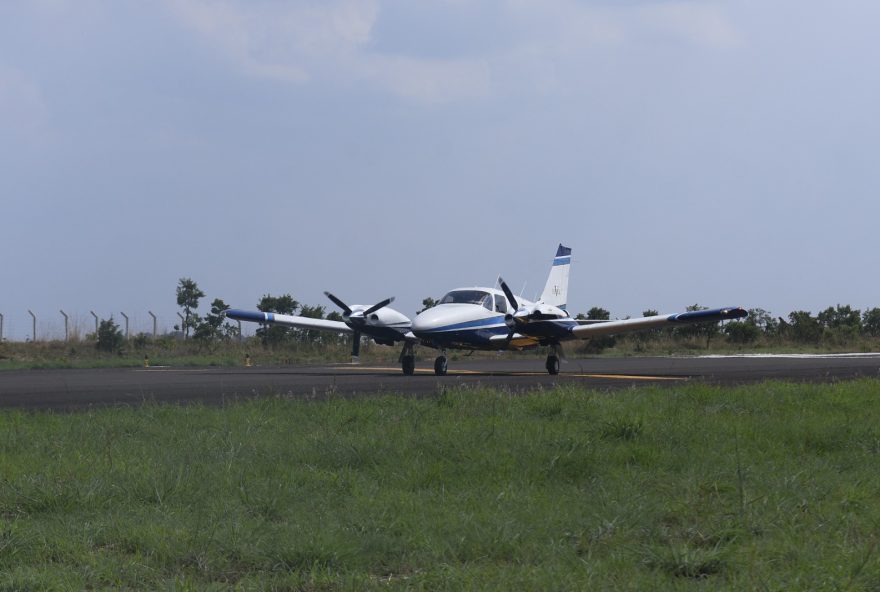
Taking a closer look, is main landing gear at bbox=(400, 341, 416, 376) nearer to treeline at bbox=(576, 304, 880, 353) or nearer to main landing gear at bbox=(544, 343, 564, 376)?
main landing gear at bbox=(544, 343, 564, 376)

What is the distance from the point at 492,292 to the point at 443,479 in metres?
19.9

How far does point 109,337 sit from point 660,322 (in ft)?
101

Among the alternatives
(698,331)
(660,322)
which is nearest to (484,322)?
(660,322)

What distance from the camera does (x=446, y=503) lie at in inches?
259

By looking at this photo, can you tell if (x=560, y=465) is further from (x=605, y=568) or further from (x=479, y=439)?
(x=605, y=568)

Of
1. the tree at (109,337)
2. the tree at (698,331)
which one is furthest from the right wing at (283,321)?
the tree at (698,331)

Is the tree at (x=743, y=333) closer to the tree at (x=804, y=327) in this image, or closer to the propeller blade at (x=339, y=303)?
the tree at (x=804, y=327)

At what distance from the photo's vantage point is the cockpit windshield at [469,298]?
26.7 meters

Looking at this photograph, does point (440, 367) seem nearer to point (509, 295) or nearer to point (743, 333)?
point (509, 295)

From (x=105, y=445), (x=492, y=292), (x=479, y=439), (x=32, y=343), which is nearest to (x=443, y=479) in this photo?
(x=479, y=439)

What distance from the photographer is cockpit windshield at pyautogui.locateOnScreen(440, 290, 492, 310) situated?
2669 cm

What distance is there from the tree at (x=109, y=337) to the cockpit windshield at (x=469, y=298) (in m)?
26.5

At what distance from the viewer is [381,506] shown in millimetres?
6453

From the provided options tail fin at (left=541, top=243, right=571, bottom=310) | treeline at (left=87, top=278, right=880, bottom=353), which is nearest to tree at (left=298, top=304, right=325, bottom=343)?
treeline at (left=87, top=278, right=880, bottom=353)
